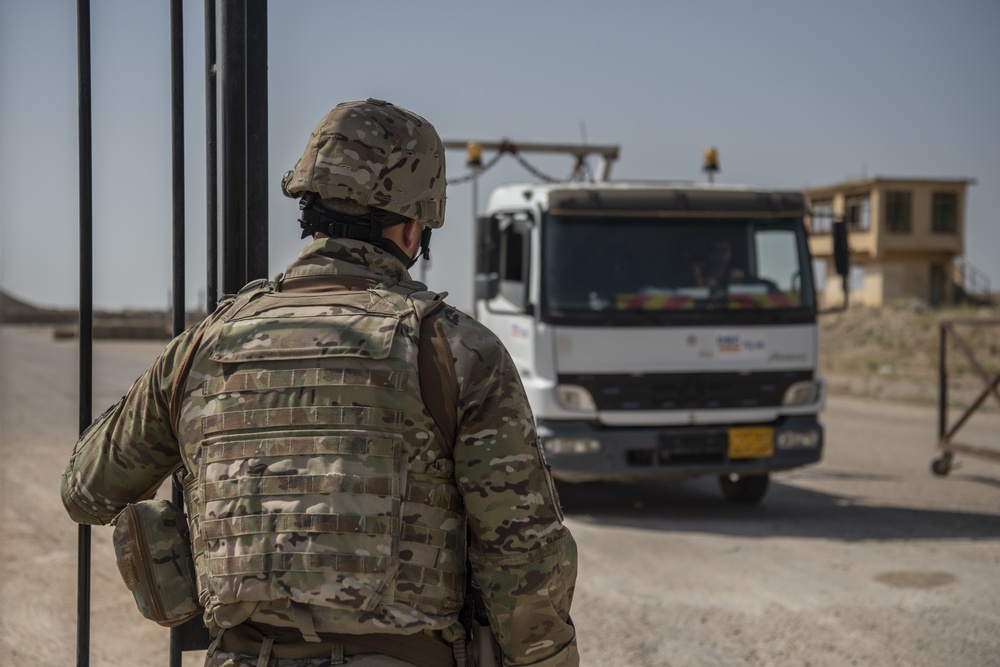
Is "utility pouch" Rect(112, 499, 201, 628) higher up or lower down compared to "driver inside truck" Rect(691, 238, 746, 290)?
lower down

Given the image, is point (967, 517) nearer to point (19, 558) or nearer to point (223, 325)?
point (19, 558)

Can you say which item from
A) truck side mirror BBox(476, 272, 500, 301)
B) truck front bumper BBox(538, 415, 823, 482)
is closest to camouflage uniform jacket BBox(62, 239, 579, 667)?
truck front bumper BBox(538, 415, 823, 482)

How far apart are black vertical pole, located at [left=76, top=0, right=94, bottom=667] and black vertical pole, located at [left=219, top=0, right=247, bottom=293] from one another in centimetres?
32

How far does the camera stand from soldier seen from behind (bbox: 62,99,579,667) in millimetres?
1863

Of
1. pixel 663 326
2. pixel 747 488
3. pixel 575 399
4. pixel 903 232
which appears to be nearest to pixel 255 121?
pixel 575 399

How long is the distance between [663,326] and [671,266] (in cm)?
50

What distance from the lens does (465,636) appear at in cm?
201

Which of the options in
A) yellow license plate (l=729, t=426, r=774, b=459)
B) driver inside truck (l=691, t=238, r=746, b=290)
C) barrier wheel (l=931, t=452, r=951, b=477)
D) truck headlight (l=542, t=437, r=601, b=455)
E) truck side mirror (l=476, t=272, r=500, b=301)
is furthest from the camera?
barrier wheel (l=931, t=452, r=951, b=477)

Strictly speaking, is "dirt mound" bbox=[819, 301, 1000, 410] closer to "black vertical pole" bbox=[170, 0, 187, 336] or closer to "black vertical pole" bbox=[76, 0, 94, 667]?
"black vertical pole" bbox=[170, 0, 187, 336]

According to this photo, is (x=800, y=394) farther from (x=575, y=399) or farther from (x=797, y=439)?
(x=575, y=399)

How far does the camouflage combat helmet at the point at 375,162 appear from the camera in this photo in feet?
6.69

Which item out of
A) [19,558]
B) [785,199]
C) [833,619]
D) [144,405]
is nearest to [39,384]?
[19,558]

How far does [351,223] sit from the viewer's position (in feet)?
6.79

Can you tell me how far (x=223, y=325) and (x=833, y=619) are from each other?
413 cm
